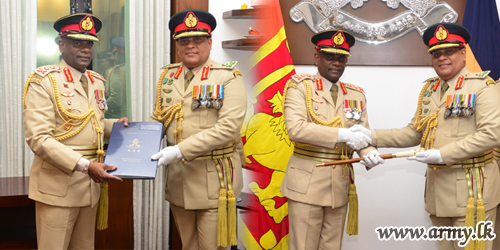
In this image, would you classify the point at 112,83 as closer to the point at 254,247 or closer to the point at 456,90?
the point at 254,247

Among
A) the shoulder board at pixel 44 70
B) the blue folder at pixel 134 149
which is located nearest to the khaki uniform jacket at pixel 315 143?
the blue folder at pixel 134 149

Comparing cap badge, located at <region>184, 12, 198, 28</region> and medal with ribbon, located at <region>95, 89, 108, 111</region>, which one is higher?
cap badge, located at <region>184, 12, 198, 28</region>

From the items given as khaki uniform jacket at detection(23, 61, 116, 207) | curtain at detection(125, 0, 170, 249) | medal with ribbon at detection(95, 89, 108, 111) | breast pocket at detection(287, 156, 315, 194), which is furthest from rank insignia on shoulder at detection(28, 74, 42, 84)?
breast pocket at detection(287, 156, 315, 194)

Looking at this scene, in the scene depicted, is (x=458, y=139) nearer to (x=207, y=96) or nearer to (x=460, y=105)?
(x=460, y=105)

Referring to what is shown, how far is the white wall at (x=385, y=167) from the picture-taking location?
132 inches

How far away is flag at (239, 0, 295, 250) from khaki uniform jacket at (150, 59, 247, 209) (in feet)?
2.31

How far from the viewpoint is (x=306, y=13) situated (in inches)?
129

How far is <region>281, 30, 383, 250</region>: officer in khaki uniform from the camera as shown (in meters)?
2.40

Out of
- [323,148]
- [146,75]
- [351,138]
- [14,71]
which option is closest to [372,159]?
[351,138]

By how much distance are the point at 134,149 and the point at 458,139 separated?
1.93 m

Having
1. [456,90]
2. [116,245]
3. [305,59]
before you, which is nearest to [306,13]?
[305,59]

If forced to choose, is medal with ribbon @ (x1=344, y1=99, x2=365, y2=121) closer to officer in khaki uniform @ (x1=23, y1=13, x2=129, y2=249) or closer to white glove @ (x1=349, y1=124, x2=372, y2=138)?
white glove @ (x1=349, y1=124, x2=372, y2=138)

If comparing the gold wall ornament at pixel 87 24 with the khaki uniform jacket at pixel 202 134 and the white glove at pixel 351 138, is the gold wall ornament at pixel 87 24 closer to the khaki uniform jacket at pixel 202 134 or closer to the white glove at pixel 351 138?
the khaki uniform jacket at pixel 202 134

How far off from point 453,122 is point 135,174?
75.1 inches
